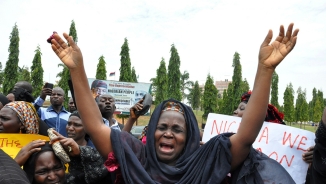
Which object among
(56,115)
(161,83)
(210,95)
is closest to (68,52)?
(56,115)

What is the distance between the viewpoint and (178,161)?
2.18 m

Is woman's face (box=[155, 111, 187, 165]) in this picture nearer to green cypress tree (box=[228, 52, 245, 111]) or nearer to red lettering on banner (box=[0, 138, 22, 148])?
red lettering on banner (box=[0, 138, 22, 148])

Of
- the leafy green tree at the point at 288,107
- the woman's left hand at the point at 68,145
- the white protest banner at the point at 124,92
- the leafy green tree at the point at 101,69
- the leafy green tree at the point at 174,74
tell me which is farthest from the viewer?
the leafy green tree at the point at 288,107

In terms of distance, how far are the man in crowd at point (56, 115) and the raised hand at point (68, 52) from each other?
2796 mm

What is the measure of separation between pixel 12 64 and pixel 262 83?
29.1 meters

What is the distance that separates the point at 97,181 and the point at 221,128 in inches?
58.2

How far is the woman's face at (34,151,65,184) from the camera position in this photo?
225cm

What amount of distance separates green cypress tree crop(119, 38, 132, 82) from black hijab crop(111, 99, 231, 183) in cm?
2421

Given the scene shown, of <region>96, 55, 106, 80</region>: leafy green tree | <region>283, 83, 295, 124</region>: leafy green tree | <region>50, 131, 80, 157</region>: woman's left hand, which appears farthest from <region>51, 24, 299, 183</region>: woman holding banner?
<region>283, 83, 295, 124</region>: leafy green tree

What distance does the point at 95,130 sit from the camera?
2166 millimetres

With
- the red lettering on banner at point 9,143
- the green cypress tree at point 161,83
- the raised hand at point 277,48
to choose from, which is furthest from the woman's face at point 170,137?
the green cypress tree at point 161,83

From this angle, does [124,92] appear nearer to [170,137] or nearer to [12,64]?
[170,137]

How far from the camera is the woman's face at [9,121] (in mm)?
2994

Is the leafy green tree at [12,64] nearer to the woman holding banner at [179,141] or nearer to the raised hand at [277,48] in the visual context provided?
the woman holding banner at [179,141]
